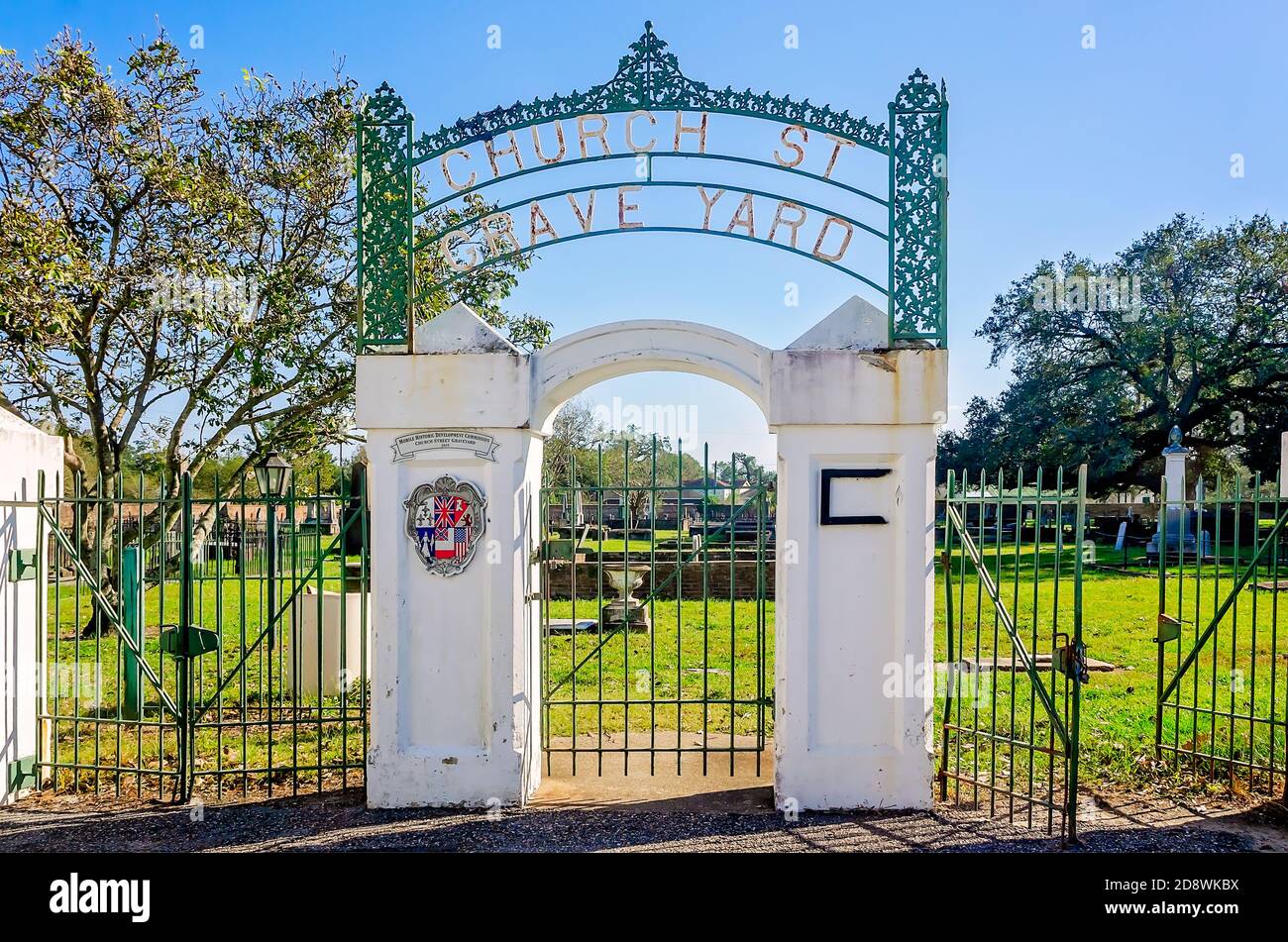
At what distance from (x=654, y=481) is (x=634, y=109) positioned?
2.43m

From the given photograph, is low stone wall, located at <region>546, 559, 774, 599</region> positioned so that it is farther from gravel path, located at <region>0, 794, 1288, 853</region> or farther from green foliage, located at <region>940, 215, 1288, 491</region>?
green foliage, located at <region>940, 215, 1288, 491</region>

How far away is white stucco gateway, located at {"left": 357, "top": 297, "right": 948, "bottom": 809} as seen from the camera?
5844 mm

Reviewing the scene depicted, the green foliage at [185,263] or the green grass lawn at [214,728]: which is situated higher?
the green foliage at [185,263]

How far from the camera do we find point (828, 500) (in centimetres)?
589

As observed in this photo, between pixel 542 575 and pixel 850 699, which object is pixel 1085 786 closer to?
pixel 850 699

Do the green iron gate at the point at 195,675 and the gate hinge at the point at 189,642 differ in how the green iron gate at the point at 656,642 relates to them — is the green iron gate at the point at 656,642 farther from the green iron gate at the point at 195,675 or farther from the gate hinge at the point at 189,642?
the gate hinge at the point at 189,642

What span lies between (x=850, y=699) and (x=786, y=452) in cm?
161

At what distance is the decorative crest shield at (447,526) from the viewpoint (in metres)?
5.96

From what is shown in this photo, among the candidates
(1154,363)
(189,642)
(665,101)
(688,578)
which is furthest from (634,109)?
(1154,363)

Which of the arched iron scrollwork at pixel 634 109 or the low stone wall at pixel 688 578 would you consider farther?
the low stone wall at pixel 688 578

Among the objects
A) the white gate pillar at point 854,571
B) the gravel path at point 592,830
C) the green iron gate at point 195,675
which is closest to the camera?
the gravel path at point 592,830

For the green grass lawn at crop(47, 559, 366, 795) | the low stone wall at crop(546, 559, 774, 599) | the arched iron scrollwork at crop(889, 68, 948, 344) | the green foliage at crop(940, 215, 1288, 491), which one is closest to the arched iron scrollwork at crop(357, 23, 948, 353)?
the arched iron scrollwork at crop(889, 68, 948, 344)

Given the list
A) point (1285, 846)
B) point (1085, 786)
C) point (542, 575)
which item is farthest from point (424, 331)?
point (1285, 846)

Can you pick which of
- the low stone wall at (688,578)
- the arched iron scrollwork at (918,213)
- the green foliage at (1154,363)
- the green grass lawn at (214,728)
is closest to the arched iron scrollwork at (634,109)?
the arched iron scrollwork at (918,213)
